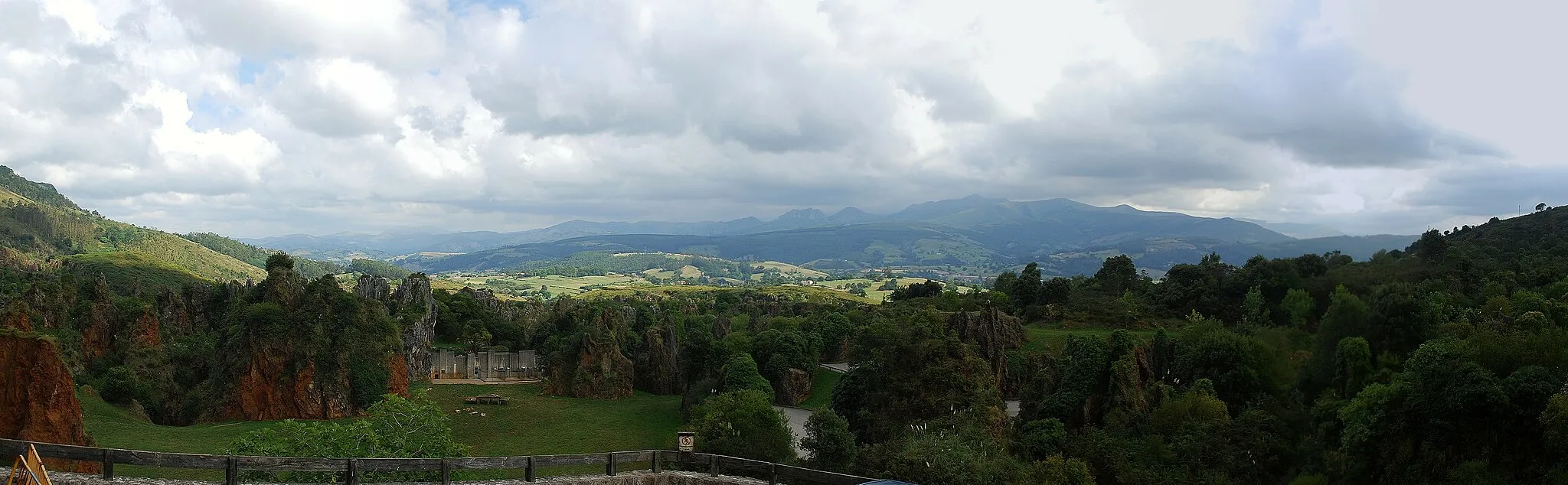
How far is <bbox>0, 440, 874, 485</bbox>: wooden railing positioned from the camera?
12000 millimetres

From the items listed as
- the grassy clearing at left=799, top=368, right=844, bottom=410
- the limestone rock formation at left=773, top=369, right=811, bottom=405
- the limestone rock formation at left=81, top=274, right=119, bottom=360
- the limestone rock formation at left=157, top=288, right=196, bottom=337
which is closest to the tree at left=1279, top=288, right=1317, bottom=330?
the grassy clearing at left=799, top=368, right=844, bottom=410

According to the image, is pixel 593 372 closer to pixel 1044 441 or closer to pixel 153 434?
pixel 153 434

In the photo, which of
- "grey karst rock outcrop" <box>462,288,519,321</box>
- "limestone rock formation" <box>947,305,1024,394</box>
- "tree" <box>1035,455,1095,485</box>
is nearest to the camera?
"tree" <box>1035,455,1095,485</box>

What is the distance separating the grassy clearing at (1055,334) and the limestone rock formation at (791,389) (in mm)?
16937

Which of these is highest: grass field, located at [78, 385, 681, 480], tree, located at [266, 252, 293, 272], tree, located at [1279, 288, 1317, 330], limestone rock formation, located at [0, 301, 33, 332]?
tree, located at [266, 252, 293, 272]

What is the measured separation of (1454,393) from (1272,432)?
8063 mm

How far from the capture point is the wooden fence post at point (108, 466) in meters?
11.9

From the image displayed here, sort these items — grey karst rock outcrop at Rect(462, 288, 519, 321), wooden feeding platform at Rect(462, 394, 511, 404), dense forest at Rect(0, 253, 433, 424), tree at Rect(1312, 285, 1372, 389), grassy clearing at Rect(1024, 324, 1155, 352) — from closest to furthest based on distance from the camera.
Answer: tree at Rect(1312, 285, 1372, 389) < dense forest at Rect(0, 253, 433, 424) < wooden feeding platform at Rect(462, 394, 511, 404) < grassy clearing at Rect(1024, 324, 1155, 352) < grey karst rock outcrop at Rect(462, 288, 519, 321)

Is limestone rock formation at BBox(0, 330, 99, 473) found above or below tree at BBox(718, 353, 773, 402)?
Result: above

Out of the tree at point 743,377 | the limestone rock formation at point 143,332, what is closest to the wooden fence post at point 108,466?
the tree at point 743,377

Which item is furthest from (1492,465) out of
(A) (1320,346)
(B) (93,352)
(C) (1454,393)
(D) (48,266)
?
(D) (48,266)

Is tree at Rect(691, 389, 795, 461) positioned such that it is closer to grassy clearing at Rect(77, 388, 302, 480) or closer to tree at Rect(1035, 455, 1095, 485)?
tree at Rect(1035, 455, 1095, 485)

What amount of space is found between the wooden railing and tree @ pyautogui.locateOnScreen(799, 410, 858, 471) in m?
13.1

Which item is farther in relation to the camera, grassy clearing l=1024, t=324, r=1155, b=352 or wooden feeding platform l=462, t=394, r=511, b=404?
grassy clearing l=1024, t=324, r=1155, b=352
